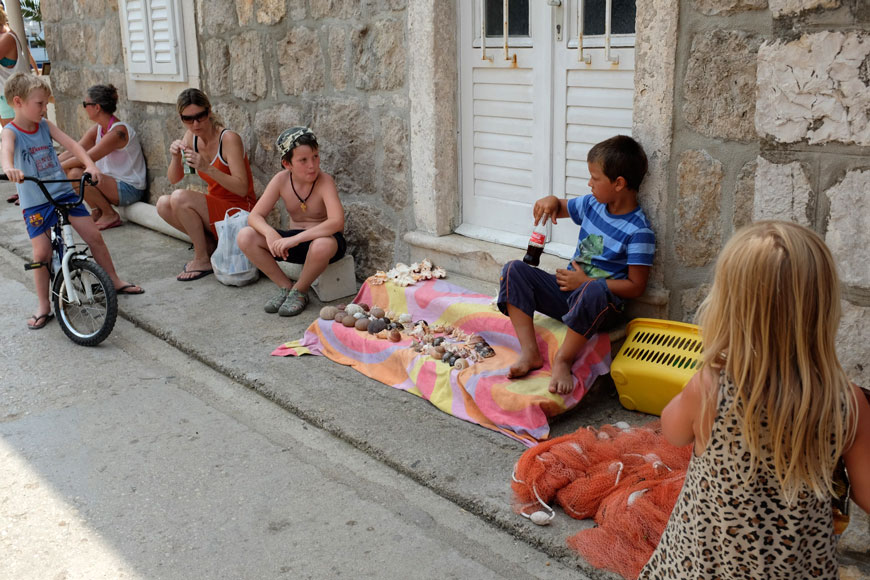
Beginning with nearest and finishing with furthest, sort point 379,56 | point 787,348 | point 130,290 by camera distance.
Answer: point 787,348 → point 379,56 → point 130,290

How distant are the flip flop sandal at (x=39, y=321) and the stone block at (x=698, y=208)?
3554 millimetres

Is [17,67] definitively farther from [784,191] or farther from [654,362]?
[784,191]

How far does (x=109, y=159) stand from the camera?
23.5 feet

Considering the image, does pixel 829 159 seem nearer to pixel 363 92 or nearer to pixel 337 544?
pixel 337 544

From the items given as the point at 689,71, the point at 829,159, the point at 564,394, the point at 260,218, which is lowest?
the point at 564,394

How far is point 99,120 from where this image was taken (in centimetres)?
682

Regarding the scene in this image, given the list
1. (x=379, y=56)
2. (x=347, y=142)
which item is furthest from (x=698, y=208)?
(x=347, y=142)

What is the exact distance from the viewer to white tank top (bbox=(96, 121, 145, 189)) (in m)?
7.07

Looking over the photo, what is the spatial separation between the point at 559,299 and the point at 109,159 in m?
5.05

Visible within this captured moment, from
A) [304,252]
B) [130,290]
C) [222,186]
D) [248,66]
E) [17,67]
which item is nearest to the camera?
[304,252]

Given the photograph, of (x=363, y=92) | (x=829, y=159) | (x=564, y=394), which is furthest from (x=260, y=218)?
(x=829, y=159)

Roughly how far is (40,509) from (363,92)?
2.80 metres

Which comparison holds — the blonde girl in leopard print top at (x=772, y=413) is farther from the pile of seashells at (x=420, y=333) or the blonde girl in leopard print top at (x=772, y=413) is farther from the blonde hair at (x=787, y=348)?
the pile of seashells at (x=420, y=333)

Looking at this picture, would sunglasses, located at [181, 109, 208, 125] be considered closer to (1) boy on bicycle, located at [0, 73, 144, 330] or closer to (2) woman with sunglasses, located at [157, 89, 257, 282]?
(2) woman with sunglasses, located at [157, 89, 257, 282]
